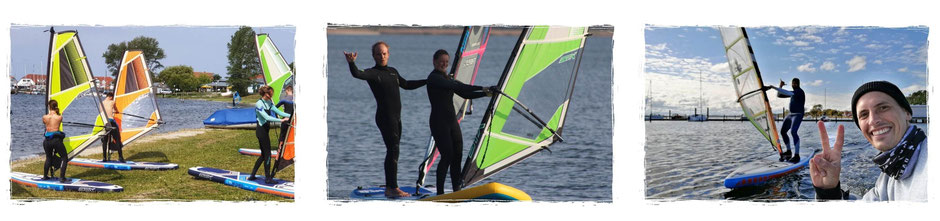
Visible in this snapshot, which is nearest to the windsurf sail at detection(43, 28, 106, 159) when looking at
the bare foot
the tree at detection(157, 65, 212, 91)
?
the tree at detection(157, 65, 212, 91)

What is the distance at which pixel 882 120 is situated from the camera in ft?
22.8

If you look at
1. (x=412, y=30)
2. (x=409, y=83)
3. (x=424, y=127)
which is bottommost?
(x=424, y=127)

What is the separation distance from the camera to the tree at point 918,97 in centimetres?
723

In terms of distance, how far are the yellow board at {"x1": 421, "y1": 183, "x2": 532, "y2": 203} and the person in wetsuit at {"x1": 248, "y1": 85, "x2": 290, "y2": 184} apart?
1.47 meters

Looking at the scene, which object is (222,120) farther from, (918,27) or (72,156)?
(918,27)

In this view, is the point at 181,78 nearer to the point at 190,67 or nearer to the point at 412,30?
the point at 190,67

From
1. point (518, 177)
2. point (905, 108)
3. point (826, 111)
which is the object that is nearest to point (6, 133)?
point (518, 177)

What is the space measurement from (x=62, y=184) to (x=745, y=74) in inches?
230

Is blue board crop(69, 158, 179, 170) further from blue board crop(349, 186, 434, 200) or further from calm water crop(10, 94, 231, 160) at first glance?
blue board crop(349, 186, 434, 200)

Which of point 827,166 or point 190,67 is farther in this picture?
point 190,67

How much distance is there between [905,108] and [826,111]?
2.05 feet

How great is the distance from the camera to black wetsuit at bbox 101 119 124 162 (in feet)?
26.1

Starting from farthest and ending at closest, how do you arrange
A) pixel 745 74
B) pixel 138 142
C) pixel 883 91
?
pixel 138 142 < pixel 745 74 < pixel 883 91

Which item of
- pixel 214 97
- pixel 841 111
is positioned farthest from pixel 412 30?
pixel 841 111
